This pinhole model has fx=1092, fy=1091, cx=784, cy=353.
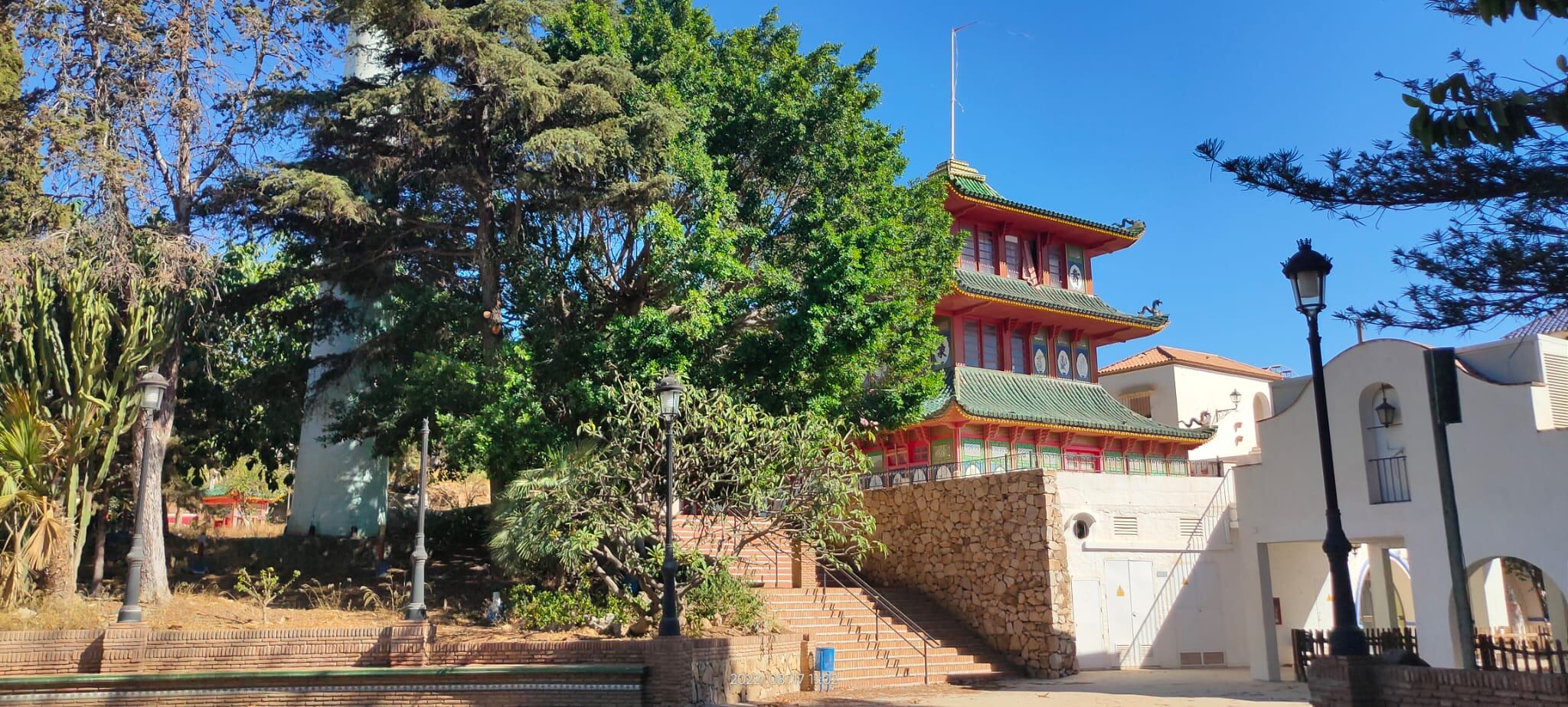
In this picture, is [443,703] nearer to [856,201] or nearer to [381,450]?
[381,450]

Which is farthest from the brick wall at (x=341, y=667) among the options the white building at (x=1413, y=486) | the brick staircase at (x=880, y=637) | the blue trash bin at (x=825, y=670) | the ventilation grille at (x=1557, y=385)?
the ventilation grille at (x=1557, y=385)

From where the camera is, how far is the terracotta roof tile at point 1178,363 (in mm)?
39938

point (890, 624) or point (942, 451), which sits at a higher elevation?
point (942, 451)

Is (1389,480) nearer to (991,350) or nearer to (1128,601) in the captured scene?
(1128,601)

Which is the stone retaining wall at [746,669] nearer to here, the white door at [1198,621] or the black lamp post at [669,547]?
the black lamp post at [669,547]

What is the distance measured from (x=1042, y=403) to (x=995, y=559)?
856cm

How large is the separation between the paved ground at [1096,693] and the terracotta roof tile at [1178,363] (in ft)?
66.1

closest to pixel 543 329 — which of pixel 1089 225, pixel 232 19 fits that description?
pixel 232 19

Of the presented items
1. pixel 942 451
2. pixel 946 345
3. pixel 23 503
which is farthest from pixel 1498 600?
pixel 23 503

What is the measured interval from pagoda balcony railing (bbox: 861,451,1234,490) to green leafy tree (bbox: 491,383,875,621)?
6758mm

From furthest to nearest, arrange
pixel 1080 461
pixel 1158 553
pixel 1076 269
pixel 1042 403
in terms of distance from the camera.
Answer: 1. pixel 1076 269
2. pixel 1080 461
3. pixel 1042 403
4. pixel 1158 553

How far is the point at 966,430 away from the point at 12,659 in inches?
804

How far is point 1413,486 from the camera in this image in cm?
1772

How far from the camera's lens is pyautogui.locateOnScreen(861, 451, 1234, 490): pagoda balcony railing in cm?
2508
